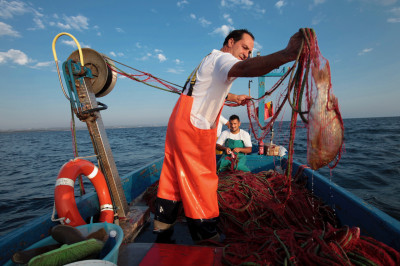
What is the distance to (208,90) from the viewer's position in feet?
6.63

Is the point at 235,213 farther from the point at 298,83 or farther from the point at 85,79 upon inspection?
the point at 85,79

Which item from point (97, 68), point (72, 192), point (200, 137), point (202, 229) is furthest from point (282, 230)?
point (97, 68)

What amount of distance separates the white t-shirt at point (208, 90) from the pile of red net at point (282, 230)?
1170mm

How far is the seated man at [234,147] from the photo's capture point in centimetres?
487

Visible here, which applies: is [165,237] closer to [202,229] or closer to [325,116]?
[202,229]

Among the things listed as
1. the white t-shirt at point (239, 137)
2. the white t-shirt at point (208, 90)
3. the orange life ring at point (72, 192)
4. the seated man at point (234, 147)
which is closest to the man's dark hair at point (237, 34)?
the white t-shirt at point (208, 90)

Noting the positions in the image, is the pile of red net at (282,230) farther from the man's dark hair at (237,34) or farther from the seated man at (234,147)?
the man's dark hair at (237,34)

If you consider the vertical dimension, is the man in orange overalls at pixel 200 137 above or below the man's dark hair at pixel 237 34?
below

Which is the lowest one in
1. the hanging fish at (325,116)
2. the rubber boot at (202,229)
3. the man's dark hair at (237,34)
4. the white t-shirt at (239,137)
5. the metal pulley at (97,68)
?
the rubber boot at (202,229)

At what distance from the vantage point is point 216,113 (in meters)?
2.17

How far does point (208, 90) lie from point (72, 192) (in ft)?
6.43

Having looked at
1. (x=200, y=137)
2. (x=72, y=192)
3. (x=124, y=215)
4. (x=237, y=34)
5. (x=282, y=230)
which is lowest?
(x=124, y=215)

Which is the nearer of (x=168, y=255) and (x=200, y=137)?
(x=168, y=255)

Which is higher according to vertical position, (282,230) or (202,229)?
(282,230)
